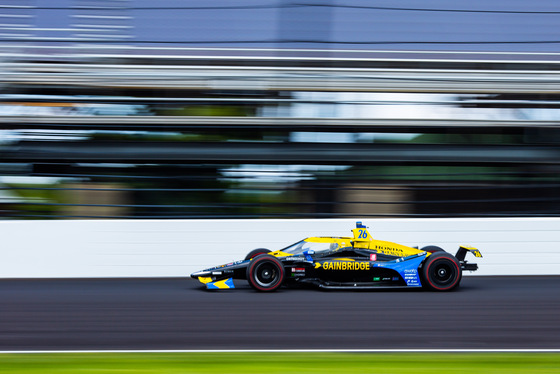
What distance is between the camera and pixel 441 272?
7.79 meters

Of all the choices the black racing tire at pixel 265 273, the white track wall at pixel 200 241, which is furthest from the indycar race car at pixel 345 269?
the white track wall at pixel 200 241

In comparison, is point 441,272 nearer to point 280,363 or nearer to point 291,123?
point 291,123

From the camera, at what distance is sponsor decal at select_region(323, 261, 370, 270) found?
7824 millimetres

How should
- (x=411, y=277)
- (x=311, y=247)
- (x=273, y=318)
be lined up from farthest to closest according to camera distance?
(x=311, y=247), (x=411, y=277), (x=273, y=318)

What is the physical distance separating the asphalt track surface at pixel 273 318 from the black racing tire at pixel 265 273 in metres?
0.17

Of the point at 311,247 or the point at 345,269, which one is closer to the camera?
the point at 345,269

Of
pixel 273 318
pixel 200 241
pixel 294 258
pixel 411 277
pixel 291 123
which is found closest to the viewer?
pixel 273 318

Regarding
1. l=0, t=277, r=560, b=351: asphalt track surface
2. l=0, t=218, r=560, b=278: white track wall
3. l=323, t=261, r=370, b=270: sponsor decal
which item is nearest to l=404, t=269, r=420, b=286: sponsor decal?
l=0, t=277, r=560, b=351: asphalt track surface

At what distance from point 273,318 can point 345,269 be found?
2.25m

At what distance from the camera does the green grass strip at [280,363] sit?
153 inches

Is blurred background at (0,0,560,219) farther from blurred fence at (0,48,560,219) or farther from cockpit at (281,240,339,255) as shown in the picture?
cockpit at (281,240,339,255)

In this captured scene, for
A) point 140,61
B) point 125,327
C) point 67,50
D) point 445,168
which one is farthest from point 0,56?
point 445,168

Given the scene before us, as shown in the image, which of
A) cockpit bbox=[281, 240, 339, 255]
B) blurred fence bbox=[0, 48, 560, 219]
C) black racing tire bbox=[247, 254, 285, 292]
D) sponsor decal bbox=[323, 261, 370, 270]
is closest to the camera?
black racing tire bbox=[247, 254, 285, 292]

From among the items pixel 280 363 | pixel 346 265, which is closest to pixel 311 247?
pixel 346 265
